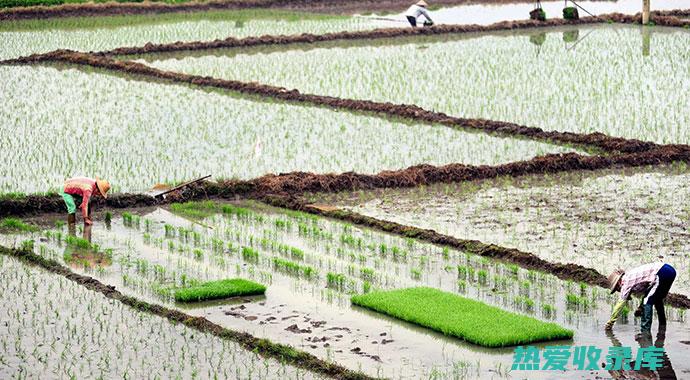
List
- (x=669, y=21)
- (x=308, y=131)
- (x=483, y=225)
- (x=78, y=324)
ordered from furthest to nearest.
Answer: (x=669, y=21) < (x=308, y=131) < (x=483, y=225) < (x=78, y=324)

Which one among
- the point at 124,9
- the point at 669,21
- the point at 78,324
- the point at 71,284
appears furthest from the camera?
the point at 124,9

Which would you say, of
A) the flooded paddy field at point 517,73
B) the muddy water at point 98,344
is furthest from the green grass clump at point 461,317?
the flooded paddy field at point 517,73

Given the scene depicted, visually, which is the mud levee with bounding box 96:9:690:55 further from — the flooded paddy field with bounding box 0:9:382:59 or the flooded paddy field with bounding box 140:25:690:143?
the flooded paddy field with bounding box 0:9:382:59

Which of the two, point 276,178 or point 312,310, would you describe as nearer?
point 312,310

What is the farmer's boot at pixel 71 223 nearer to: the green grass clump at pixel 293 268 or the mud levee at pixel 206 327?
the mud levee at pixel 206 327

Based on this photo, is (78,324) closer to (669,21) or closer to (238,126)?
(238,126)

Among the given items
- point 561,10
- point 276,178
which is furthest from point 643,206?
point 561,10
